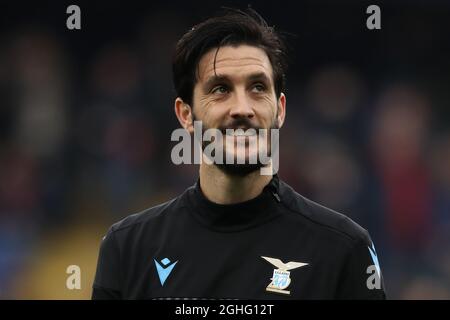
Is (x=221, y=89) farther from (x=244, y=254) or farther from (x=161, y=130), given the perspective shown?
(x=161, y=130)

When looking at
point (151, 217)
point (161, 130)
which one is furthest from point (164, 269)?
point (161, 130)

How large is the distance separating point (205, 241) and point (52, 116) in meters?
5.51

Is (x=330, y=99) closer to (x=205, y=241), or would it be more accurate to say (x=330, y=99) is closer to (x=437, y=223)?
(x=437, y=223)

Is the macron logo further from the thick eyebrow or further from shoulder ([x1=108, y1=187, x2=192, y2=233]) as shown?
the thick eyebrow

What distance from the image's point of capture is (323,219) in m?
2.96

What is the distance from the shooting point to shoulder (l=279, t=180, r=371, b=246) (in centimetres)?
289

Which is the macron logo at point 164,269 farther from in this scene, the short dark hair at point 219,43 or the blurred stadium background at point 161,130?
the blurred stadium background at point 161,130

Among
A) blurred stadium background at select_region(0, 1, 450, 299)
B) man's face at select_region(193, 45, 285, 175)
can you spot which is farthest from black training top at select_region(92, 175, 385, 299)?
blurred stadium background at select_region(0, 1, 450, 299)

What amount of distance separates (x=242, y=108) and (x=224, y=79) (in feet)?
0.55

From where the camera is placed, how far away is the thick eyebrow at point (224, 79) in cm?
302

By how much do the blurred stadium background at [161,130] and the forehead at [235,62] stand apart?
433cm

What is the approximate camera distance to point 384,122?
27.8 ft

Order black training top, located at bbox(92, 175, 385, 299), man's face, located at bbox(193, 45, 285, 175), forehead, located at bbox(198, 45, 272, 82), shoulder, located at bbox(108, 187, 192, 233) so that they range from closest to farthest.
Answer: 1. black training top, located at bbox(92, 175, 385, 299)
2. man's face, located at bbox(193, 45, 285, 175)
3. forehead, located at bbox(198, 45, 272, 82)
4. shoulder, located at bbox(108, 187, 192, 233)
